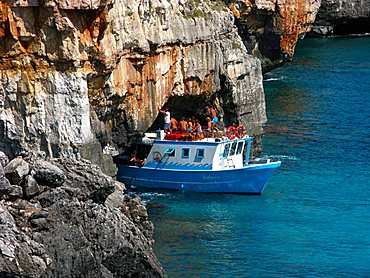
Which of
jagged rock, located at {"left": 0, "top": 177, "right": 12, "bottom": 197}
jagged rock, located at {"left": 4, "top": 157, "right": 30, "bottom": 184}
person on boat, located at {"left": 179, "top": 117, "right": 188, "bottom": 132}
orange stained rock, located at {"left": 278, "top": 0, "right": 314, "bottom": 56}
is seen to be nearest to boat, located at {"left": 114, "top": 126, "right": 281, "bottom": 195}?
person on boat, located at {"left": 179, "top": 117, "right": 188, "bottom": 132}

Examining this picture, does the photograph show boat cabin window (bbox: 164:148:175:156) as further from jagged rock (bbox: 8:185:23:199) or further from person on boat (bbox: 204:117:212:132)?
jagged rock (bbox: 8:185:23:199)

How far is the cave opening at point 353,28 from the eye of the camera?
14519 cm

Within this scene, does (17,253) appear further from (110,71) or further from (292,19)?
(292,19)

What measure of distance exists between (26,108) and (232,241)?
38.7 ft

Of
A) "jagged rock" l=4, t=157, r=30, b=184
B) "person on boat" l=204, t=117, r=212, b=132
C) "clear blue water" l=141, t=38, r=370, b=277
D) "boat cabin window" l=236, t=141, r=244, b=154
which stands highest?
"jagged rock" l=4, t=157, r=30, b=184

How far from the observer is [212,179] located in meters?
62.2

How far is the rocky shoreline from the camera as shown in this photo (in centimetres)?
3438

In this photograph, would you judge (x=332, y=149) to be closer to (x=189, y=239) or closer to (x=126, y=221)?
(x=189, y=239)

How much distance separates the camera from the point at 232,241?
5203cm

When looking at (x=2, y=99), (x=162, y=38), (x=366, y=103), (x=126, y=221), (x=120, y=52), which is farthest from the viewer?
(x=366, y=103)

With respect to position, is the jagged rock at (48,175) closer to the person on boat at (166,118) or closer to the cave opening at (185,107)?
the person on boat at (166,118)

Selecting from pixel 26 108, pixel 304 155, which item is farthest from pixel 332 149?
pixel 26 108

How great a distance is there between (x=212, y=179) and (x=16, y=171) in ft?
84.4

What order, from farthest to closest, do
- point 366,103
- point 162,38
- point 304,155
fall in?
point 366,103 → point 304,155 → point 162,38
